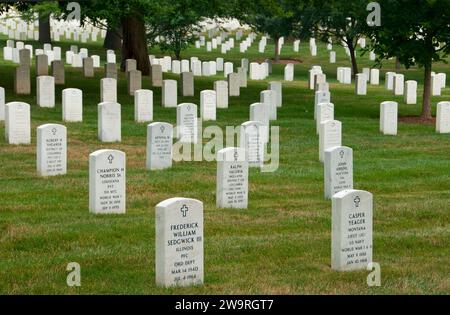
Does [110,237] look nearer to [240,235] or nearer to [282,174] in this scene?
[240,235]

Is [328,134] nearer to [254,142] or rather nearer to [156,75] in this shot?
[254,142]

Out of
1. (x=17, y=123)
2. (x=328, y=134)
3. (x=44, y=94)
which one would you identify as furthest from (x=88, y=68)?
(x=328, y=134)

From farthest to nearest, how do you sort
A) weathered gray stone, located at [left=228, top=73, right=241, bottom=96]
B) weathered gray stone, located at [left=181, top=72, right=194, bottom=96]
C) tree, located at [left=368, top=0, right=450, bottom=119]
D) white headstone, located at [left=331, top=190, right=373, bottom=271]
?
weathered gray stone, located at [left=228, top=73, right=241, bottom=96] → weathered gray stone, located at [left=181, top=72, right=194, bottom=96] → tree, located at [left=368, top=0, right=450, bottom=119] → white headstone, located at [left=331, top=190, right=373, bottom=271]

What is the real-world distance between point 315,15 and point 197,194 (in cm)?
2943

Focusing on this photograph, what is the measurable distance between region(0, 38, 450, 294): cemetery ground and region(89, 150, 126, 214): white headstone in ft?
0.69

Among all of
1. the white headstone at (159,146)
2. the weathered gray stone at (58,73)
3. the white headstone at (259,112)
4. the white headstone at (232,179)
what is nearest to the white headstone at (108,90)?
the weathered gray stone at (58,73)

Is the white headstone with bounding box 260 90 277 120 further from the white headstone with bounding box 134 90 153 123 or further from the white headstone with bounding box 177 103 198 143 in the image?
the white headstone with bounding box 177 103 198 143

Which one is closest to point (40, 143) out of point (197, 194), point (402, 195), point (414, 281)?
point (197, 194)

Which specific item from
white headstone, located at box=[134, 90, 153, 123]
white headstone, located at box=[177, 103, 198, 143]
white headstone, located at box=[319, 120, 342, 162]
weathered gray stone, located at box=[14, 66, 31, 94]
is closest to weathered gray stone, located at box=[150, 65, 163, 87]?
weathered gray stone, located at box=[14, 66, 31, 94]

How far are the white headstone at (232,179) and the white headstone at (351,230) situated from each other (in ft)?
11.9

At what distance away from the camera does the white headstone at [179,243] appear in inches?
398

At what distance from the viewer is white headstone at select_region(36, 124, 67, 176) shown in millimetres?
16875

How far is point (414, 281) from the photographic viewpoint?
1064 cm

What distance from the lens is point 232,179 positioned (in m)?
14.7
